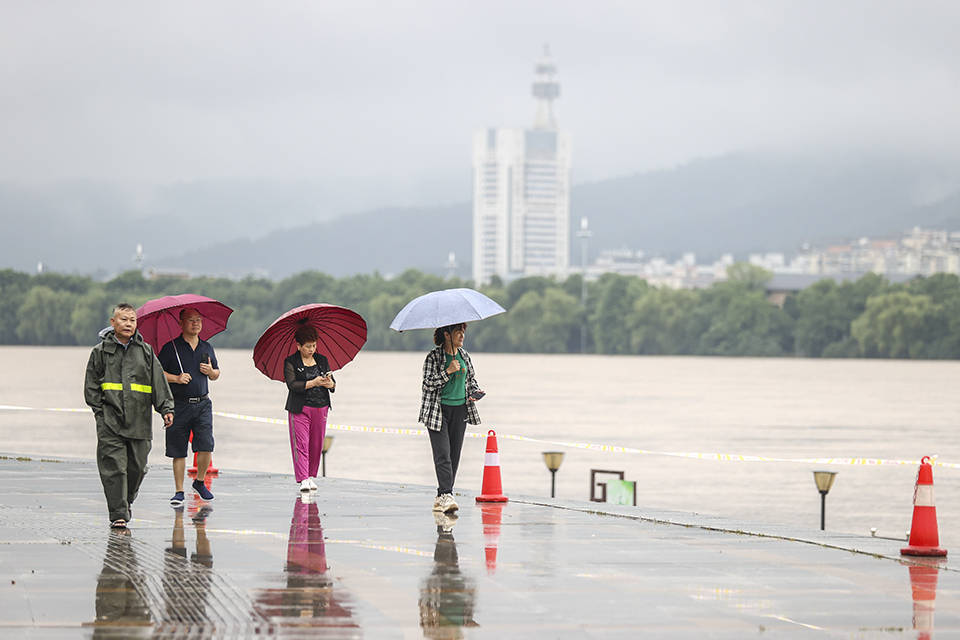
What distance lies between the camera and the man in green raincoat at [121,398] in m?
13.6

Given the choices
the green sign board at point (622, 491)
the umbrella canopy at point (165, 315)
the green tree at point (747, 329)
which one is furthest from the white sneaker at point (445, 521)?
the green tree at point (747, 329)

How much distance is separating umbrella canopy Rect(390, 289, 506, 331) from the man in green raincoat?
2388 mm

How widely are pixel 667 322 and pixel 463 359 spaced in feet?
571

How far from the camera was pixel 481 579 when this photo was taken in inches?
443

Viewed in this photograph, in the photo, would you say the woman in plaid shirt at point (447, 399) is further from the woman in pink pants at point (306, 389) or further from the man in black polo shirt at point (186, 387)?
the man in black polo shirt at point (186, 387)

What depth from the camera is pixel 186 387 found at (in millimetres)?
15750

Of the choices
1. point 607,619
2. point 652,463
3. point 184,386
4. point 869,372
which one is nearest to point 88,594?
point 607,619

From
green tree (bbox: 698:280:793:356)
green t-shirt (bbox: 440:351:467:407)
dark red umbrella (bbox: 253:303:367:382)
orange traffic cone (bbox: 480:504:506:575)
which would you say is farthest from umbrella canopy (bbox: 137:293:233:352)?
green tree (bbox: 698:280:793:356)

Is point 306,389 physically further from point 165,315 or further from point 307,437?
point 165,315

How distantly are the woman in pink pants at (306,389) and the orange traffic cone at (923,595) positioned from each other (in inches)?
267

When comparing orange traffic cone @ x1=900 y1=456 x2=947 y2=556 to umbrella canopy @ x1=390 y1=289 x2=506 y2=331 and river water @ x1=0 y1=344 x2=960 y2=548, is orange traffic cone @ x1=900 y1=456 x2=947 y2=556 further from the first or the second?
river water @ x1=0 y1=344 x2=960 y2=548

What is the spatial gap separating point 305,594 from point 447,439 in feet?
16.5

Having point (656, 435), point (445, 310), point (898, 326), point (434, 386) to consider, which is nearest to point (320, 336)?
point (434, 386)

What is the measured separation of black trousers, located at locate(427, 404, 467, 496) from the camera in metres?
15.3
